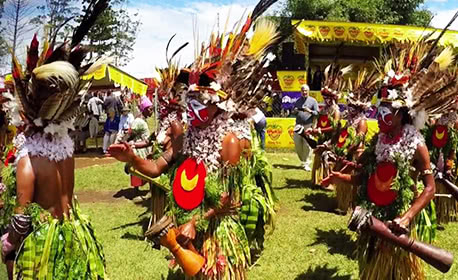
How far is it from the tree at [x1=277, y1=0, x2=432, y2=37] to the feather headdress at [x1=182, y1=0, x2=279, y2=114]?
22.8 metres

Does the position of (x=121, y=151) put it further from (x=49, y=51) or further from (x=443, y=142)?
(x=443, y=142)

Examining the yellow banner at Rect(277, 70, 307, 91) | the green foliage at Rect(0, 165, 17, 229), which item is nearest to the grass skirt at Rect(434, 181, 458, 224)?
the green foliage at Rect(0, 165, 17, 229)

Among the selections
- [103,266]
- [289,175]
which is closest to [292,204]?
[289,175]

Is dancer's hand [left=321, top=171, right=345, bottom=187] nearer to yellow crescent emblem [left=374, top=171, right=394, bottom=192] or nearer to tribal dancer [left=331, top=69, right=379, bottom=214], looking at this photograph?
yellow crescent emblem [left=374, top=171, right=394, bottom=192]

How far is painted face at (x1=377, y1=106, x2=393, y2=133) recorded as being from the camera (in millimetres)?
3660

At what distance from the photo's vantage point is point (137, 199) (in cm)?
829

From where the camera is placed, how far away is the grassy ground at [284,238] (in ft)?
16.4

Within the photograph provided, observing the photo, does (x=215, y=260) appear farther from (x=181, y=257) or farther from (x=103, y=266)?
(x=103, y=266)

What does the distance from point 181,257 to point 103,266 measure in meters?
0.54

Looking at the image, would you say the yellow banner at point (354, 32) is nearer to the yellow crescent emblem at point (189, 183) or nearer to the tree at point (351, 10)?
the tree at point (351, 10)

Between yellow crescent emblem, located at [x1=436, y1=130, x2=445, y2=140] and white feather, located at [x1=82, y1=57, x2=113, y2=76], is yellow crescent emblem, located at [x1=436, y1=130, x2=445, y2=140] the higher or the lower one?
the lower one

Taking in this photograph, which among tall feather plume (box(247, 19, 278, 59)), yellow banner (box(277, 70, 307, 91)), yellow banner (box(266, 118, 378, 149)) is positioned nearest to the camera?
tall feather plume (box(247, 19, 278, 59))

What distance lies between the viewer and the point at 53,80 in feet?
8.73

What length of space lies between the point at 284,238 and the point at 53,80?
416 cm
